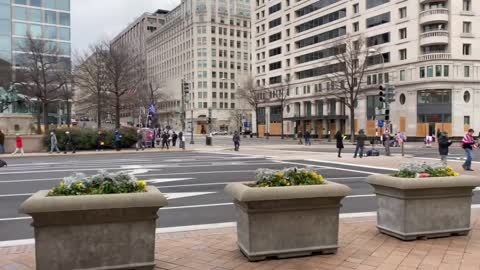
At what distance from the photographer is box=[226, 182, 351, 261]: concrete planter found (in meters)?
5.36

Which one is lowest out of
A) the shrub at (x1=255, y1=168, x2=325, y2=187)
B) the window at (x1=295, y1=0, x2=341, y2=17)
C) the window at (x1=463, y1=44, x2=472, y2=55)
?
the shrub at (x1=255, y1=168, x2=325, y2=187)

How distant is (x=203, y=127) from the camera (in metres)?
135

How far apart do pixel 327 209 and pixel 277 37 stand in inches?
3656

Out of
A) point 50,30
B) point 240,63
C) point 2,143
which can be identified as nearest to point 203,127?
point 240,63

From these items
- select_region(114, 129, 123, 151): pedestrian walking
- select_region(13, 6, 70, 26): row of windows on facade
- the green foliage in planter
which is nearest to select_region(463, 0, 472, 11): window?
the green foliage in planter

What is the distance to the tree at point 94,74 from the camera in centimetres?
4872

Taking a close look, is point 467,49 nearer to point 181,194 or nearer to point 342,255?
point 181,194

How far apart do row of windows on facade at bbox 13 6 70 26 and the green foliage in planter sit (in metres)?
41.5

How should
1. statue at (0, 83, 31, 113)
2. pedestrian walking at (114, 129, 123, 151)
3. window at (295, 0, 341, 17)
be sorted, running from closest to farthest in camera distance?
pedestrian walking at (114, 129, 123, 151) → statue at (0, 83, 31, 113) → window at (295, 0, 341, 17)

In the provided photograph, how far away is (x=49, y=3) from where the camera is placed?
7369cm

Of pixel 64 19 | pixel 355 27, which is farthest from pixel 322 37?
pixel 64 19

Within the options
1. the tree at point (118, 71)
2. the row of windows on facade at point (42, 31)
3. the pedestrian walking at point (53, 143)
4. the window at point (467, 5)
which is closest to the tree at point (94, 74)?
the tree at point (118, 71)

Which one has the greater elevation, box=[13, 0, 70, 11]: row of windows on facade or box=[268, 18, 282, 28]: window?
box=[268, 18, 282, 28]: window

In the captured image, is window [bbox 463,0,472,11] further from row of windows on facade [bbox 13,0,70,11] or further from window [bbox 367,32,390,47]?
row of windows on facade [bbox 13,0,70,11]
